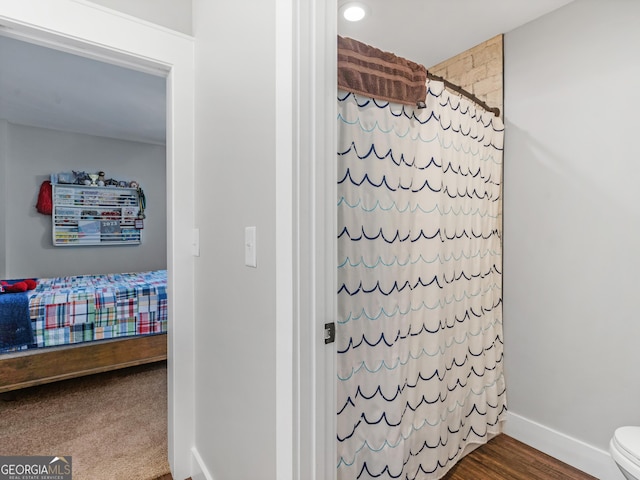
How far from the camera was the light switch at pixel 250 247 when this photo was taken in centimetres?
106

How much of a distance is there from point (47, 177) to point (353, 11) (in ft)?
13.6

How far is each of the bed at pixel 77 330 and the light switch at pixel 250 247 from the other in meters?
2.30

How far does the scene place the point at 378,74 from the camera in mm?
1349

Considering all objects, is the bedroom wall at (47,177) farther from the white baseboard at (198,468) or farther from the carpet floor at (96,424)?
the white baseboard at (198,468)

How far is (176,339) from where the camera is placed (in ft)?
5.34

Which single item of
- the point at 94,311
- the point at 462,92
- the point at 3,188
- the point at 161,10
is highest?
the point at 161,10

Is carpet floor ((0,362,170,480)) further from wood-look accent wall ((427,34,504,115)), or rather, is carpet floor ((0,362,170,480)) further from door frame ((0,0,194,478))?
wood-look accent wall ((427,34,504,115))

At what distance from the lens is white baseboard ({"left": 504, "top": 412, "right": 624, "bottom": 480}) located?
1.70m

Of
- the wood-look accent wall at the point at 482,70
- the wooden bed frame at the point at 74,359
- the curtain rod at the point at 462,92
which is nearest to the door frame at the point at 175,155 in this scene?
the curtain rod at the point at 462,92

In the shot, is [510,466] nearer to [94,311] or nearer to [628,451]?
[628,451]

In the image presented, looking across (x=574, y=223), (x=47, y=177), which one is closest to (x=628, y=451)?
(x=574, y=223)

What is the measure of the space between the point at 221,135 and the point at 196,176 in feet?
1.21

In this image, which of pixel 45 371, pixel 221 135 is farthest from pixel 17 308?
pixel 221 135

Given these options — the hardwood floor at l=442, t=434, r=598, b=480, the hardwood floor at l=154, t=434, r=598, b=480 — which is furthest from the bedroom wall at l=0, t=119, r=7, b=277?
the hardwood floor at l=442, t=434, r=598, b=480
